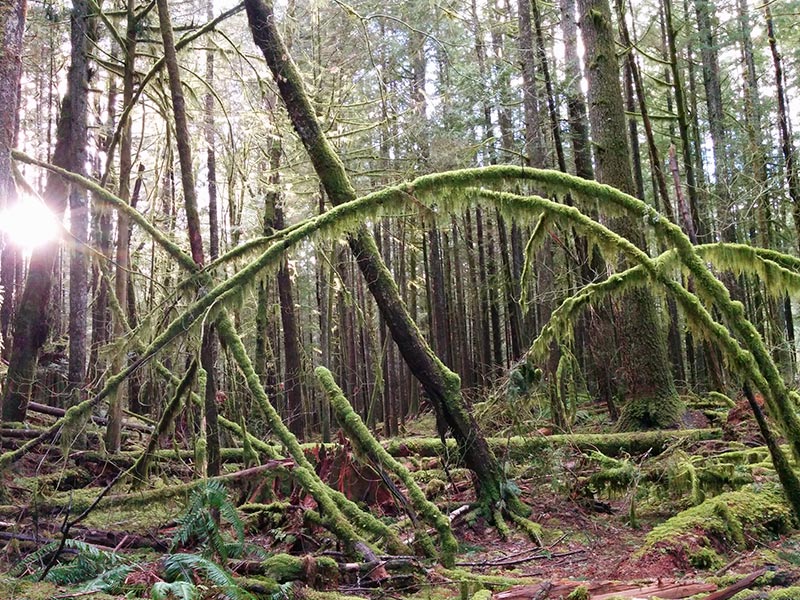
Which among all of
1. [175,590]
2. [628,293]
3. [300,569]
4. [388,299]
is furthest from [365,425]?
[628,293]

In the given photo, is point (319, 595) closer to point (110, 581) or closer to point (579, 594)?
point (110, 581)

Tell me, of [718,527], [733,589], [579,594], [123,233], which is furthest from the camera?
[123,233]

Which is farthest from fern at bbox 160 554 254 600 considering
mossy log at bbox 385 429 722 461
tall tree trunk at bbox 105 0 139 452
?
tall tree trunk at bbox 105 0 139 452

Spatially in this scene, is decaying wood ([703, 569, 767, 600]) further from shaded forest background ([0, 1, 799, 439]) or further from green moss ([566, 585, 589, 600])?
shaded forest background ([0, 1, 799, 439])

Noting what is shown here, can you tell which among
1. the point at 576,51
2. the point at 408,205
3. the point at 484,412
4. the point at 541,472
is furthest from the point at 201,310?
the point at 576,51

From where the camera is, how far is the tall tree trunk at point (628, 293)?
939cm

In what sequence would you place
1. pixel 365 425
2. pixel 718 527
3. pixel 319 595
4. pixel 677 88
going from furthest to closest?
pixel 677 88
pixel 365 425
pixel 718 527
pixel 319 595

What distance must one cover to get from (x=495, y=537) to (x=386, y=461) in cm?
156

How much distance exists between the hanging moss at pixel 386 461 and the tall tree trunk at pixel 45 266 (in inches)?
186

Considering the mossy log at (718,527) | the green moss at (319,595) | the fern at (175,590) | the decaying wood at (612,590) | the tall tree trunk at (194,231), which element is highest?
the tall tree trunk at (194,231)

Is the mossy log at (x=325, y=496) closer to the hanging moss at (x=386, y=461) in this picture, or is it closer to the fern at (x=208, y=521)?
the hanging moss at (x=386, y=461)

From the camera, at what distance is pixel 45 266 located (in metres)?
8.27

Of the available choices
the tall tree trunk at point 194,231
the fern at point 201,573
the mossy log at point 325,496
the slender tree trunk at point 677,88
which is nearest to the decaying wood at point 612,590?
the mossy log at point 325,496

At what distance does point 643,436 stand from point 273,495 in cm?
536
